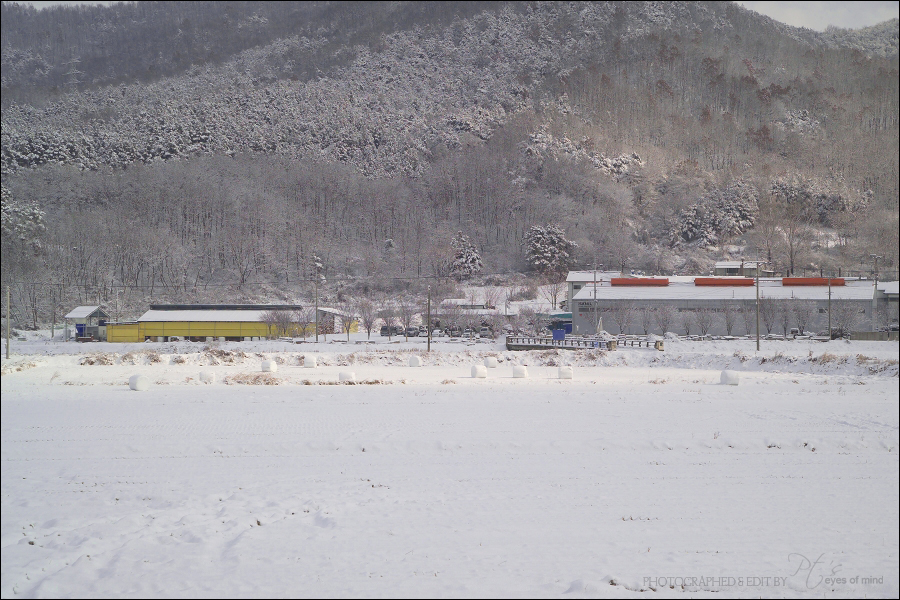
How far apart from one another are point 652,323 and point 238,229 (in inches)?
2912

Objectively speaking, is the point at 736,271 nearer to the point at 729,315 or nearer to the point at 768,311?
the point at 768,311

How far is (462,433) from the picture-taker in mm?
13609

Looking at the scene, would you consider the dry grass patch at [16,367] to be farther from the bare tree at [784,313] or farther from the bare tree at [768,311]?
the bare tree at [784,313]

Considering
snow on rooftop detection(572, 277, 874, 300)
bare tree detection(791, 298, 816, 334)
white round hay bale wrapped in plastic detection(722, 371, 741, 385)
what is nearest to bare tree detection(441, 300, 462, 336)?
snow on rooftop detection(572, 277, 874, 300)

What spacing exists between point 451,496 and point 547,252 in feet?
246

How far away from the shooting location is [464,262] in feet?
272

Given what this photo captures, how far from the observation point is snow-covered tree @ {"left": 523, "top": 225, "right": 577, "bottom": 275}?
269 ft

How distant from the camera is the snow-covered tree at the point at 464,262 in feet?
269

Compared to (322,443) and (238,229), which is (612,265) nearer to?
(238,229)

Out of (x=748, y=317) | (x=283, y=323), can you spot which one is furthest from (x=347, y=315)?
(x=748, y=317)

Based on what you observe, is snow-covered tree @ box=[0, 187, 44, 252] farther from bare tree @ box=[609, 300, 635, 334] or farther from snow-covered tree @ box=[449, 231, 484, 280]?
bare tree @ box=[609, 300, 635, 334]

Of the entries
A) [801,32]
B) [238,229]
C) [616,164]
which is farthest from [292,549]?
[801,32]

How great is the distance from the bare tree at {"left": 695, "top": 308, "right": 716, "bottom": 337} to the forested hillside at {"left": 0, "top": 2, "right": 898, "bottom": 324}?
980 inches
